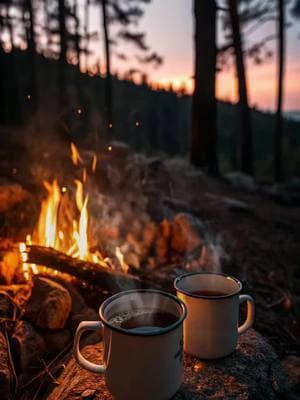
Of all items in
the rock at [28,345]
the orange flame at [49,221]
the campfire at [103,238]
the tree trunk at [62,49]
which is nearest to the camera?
the rock at [28,345]

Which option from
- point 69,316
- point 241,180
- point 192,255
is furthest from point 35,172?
point 241,180

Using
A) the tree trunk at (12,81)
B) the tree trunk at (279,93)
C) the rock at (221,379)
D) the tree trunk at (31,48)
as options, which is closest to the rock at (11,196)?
the rock at (221,379)

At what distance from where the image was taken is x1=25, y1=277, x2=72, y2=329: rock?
2262 mm

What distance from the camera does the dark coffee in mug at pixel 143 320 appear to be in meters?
1.47

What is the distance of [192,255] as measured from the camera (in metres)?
3.63

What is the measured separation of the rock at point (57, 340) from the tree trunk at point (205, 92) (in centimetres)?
648

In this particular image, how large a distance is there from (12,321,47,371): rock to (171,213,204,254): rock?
1.93 meters

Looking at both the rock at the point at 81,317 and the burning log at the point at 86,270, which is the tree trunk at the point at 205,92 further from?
the rock at the point at 81,317

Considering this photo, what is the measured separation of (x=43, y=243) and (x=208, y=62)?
20.3 ft

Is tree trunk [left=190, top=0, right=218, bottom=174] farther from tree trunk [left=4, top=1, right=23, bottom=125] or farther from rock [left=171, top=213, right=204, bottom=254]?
tree trunk [left=4, top=1, right=23, bottom=125]

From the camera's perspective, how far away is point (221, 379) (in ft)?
5.38

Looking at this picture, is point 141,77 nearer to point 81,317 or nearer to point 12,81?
point 12,81

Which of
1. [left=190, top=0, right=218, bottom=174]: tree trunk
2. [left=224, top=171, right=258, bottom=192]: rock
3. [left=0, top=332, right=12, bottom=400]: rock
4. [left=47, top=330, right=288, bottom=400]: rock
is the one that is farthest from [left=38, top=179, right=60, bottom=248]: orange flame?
[left=224, top=171, right=258, bottom=192]: rock

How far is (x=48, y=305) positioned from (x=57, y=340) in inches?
9.0
